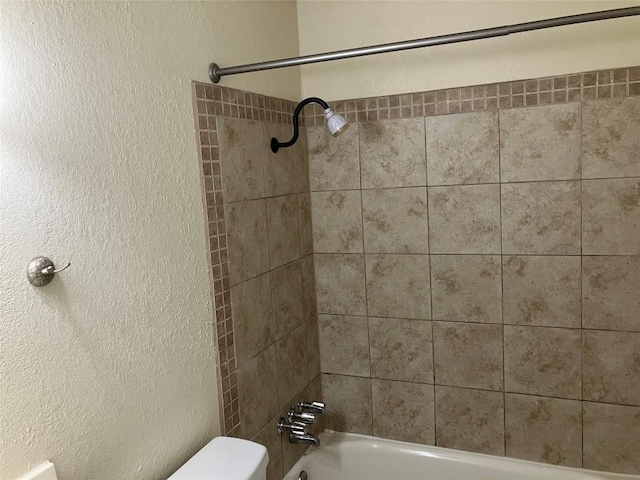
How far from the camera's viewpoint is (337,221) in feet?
7.23

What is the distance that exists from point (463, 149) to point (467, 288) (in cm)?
53

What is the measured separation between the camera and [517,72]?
→ 1.88 m

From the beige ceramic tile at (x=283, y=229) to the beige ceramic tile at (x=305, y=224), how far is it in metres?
0.04

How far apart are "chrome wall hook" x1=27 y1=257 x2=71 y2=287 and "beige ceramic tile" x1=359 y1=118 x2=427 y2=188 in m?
1.33

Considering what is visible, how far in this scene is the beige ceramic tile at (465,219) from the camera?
6.48 ft

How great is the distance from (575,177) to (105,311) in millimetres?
1573

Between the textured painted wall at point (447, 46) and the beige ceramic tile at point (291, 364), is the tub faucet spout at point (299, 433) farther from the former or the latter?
the textured painted wall at point (447, 46)

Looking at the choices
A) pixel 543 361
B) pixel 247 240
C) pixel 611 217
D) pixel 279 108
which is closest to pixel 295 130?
pixel 279 108

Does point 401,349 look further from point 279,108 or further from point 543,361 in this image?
point 279,108

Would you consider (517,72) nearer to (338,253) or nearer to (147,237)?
(338,253)

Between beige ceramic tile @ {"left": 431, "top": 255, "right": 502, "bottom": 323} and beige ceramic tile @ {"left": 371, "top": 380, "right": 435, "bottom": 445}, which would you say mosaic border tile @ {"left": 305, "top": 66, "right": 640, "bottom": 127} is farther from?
beige ceramic tile @ {"left": 371, "top": 380, "right": 435, "bottom": 445}

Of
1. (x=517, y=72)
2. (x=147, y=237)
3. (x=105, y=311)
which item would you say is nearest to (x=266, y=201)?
(x=147, y=237)

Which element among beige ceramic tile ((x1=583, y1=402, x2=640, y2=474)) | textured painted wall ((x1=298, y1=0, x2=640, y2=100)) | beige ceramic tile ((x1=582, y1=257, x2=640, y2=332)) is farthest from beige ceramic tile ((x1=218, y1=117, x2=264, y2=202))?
beige ceramic tile ((x1=583, y1=402, x2=640, y2=474))

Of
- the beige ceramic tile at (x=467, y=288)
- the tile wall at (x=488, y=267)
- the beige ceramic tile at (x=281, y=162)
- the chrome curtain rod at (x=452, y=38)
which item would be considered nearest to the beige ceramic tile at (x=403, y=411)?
the tile wall at (x=488, y=267)
